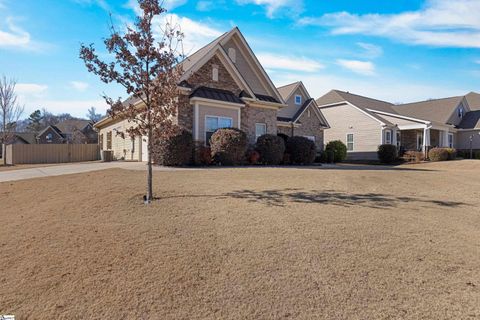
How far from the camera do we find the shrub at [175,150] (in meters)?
13.8

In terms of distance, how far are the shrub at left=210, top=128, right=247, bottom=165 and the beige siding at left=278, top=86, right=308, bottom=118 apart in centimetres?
966

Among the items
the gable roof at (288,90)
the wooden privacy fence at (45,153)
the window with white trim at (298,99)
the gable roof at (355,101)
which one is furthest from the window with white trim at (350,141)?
the wooden privacy fence at (45,153)

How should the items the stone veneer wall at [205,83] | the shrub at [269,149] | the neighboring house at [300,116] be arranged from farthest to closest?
the neighboring house at [300,116]
the shrub at [269,149]
the stone veneer wall at [205,83]

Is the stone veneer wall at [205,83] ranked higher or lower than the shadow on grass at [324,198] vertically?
higher

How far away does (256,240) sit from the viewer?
4922 mm

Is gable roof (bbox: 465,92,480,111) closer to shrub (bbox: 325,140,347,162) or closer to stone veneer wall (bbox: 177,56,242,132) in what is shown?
shrub (bbox: 325,140,347,162)

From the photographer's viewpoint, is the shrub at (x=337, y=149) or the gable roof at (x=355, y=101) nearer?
the shrub at (x=337, y=149)

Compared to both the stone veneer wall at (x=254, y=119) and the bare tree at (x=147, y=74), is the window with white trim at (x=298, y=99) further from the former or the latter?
the bare tree at (x=147, y=74)

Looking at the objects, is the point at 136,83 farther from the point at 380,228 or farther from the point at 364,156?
the point at 364,156

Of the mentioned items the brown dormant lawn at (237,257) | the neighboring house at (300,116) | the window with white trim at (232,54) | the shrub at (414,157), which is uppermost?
the window with white trim at (232,54)

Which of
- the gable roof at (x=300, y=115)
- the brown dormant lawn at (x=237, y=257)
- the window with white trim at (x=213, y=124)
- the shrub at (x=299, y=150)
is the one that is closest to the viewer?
the brown dormant lawn at (x=237, y=257)

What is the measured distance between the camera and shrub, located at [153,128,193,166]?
13.8 meters

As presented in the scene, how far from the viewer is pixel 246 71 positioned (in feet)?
66.4

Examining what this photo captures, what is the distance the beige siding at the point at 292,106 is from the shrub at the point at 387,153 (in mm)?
7596
